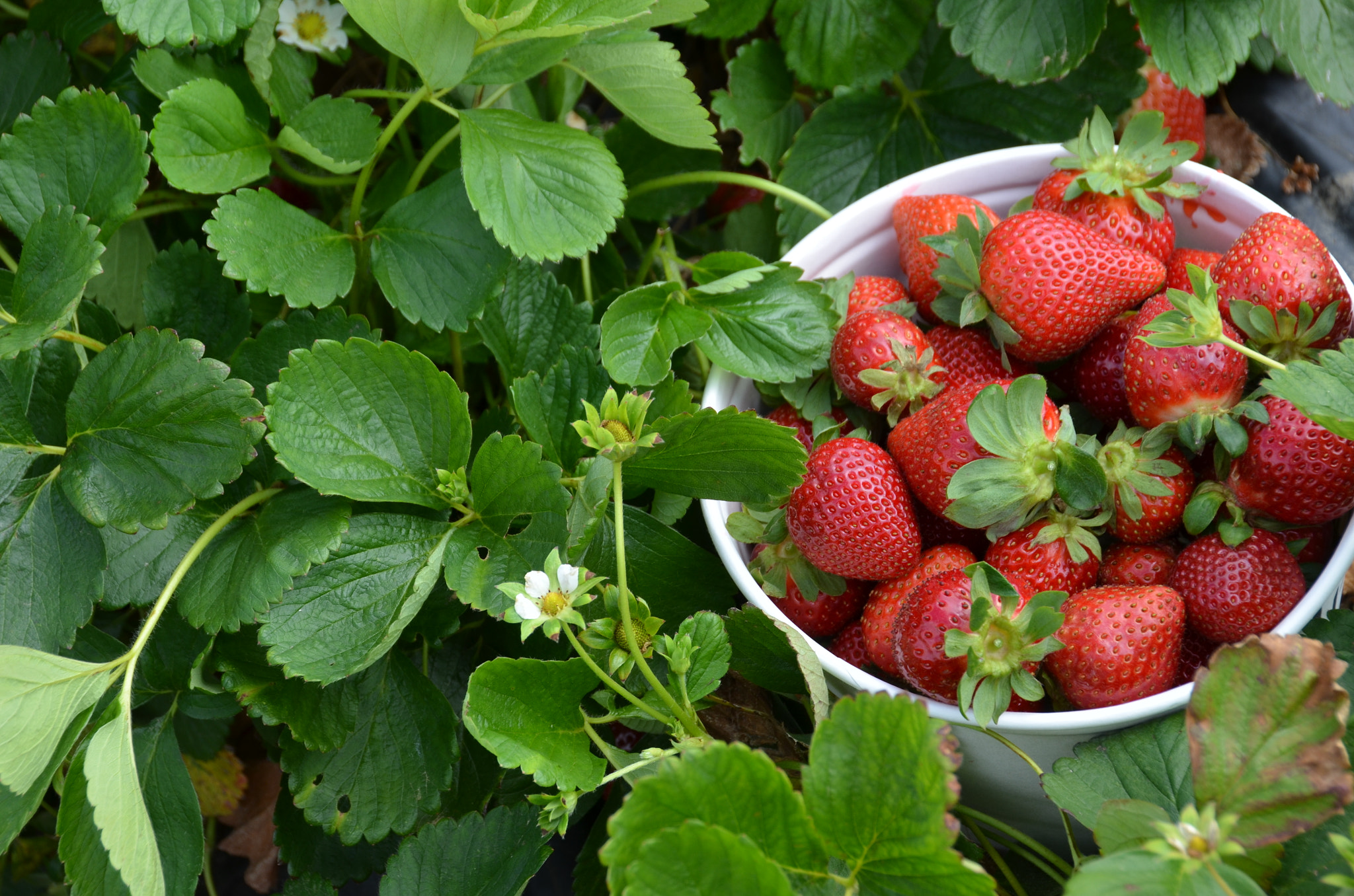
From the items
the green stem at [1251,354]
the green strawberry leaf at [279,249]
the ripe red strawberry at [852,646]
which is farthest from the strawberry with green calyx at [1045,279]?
the green strawberry leaf at [279,249]

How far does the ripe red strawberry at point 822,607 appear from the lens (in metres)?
0.74

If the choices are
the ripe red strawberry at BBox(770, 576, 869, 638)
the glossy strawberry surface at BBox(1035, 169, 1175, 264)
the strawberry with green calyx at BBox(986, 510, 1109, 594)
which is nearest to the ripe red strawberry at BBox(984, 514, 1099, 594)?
the strawberry with green calyx at BBox(986, 510, 1109, 594)

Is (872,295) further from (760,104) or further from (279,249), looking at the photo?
(279,249)

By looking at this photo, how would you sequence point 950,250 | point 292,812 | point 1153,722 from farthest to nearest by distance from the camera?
point 292,812 → point 950,250 → point 1153,722

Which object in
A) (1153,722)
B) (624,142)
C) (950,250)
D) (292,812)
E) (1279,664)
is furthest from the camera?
(624,142)

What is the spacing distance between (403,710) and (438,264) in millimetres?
329

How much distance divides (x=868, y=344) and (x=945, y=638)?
222 mm

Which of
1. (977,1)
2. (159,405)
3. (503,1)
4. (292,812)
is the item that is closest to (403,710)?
(292,812)

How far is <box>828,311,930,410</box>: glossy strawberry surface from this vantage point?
74 centimetres

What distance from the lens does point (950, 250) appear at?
0.74 meters

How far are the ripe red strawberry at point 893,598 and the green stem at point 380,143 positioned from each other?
1.53 feet

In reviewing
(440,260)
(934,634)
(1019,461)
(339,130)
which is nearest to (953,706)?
(934,634)

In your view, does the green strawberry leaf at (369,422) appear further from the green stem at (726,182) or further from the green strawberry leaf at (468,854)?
the green stem at (726,182)

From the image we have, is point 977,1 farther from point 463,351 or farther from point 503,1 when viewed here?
point 463,351
